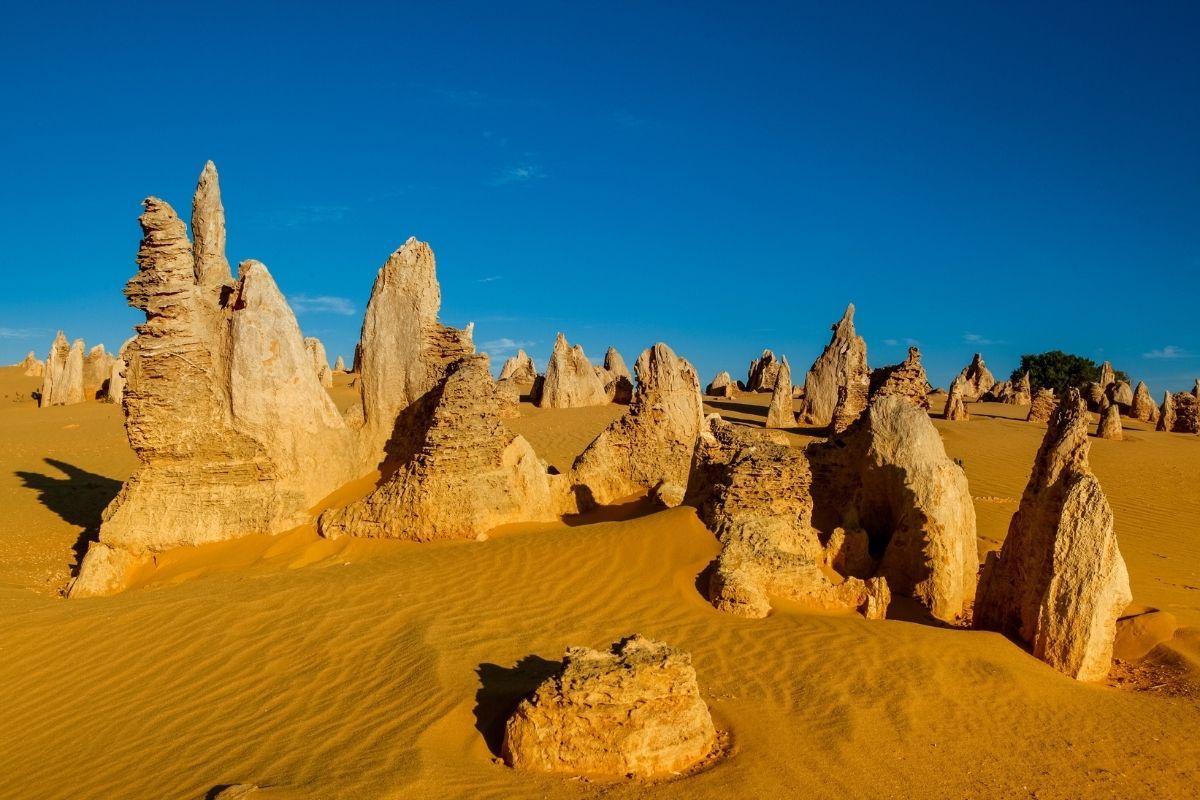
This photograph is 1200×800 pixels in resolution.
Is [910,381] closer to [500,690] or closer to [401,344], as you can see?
[401,344]

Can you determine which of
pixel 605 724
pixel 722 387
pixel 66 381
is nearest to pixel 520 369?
pixel 722 387

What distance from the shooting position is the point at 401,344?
37.4 feet

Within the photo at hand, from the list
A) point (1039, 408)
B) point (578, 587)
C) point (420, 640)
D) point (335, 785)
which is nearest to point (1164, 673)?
point (578, 587)

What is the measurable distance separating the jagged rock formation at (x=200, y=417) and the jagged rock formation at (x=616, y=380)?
17728 millimetres

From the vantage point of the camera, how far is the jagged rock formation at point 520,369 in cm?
4266

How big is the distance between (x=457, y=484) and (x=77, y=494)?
35.5 feet

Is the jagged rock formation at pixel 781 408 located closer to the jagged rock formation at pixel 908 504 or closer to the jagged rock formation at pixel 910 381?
the jagged rock formation at pixel 910 381

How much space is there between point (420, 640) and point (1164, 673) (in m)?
Answer: 6.43

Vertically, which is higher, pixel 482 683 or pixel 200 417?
pixel 200 417

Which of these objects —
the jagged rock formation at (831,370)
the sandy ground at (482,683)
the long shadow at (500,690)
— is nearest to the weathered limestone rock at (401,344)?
the sandy ground at (482,683)

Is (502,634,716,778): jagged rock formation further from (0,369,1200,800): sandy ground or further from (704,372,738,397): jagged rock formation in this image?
(704,372,738,397): jagged rock formation

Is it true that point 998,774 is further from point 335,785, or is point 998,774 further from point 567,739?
point 335,785

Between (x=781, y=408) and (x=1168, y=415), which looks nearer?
(x=781, y=408)

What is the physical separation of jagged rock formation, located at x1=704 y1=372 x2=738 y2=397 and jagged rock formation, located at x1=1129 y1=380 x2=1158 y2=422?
16828 millimetres
